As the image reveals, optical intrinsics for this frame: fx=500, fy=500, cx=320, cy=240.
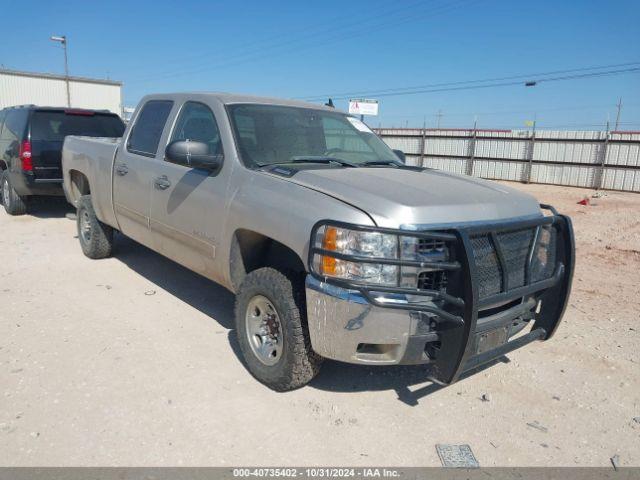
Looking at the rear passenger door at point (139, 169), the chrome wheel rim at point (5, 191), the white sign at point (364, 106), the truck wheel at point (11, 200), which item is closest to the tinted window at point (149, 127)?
the rear passenger door at point (139, 169)

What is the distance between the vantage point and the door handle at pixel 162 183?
4.26m

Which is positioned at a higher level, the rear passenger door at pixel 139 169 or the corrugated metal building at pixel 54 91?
the corrugated metal building at pixel 54 91

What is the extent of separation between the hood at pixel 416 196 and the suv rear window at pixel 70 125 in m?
6.70

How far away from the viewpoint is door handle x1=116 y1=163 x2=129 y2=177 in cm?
497

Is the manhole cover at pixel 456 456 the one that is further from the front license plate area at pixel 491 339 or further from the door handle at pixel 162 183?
the door handle at pixel 162 183

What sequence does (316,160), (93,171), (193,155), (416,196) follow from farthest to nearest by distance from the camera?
(93,171), (316,160), (193,155), (416,196)

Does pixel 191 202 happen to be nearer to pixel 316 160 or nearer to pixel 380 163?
pixel 316 160

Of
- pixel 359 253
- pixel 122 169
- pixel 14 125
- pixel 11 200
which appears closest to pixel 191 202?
pixel 122 169

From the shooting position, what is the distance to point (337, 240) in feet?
8.93

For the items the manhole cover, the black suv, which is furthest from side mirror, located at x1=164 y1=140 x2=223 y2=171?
the black suv

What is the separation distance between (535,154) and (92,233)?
1861 centimetres

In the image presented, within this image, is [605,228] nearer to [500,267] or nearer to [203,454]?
[500,267]

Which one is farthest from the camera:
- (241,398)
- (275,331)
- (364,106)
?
(364,106)

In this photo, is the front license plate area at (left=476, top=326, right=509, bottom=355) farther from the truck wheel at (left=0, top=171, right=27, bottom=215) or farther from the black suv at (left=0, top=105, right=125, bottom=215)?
the truck wheel at (left=0, top=171, right=27, bottom=215)
